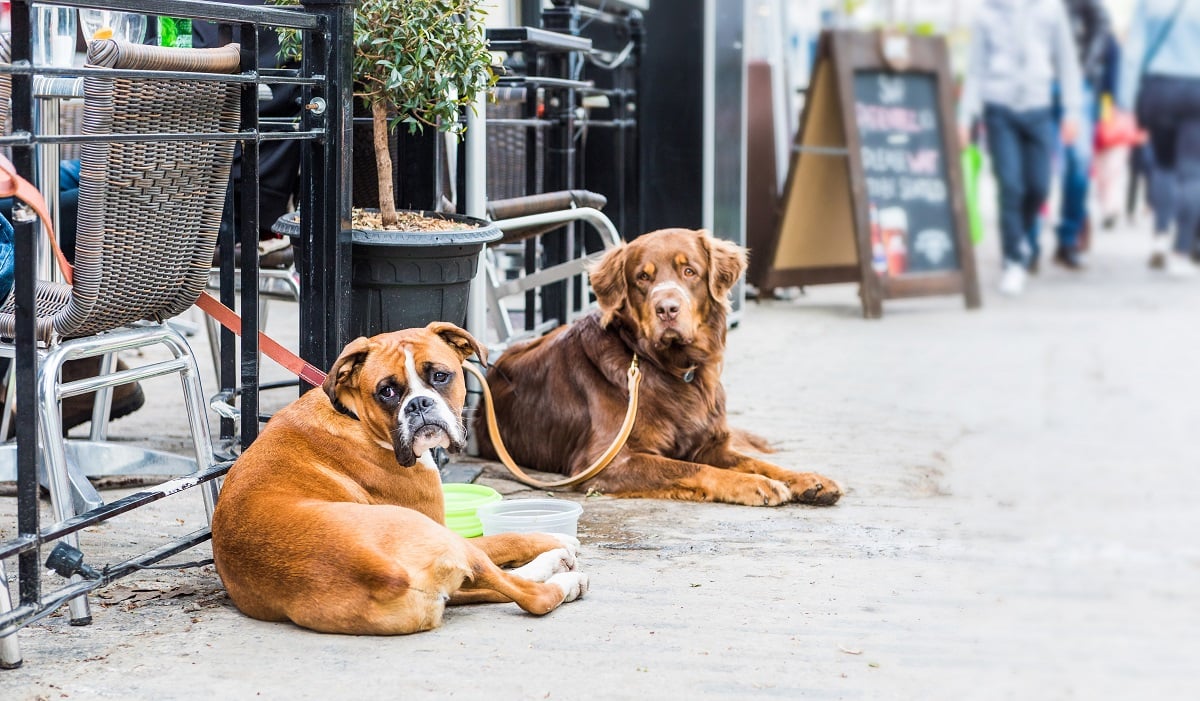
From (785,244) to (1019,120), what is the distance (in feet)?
5.93

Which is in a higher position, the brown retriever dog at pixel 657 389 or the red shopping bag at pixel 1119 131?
the red shopping bag at pixel 1119 131

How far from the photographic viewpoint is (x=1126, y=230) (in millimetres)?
1619

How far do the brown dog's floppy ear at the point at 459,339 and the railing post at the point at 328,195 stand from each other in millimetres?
553

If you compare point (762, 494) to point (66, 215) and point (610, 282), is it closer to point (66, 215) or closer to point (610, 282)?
point (610, 282)

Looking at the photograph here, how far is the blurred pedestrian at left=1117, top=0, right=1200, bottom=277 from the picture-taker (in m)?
1.18

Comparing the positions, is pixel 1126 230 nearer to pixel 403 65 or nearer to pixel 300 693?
pixel 300 693

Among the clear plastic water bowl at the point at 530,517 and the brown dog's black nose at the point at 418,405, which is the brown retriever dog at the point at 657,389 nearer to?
the clear plastic water bowl at the point at 530,517

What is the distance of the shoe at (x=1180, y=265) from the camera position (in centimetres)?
121

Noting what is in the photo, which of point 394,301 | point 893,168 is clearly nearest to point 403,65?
point 394,301

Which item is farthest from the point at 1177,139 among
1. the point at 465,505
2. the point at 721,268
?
the point at 721,268

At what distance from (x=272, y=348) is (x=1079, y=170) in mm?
2882

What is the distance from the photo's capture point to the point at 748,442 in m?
5.24

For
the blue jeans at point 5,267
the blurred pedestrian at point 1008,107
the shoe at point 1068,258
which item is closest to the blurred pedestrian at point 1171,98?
the shoe at point 1068,258

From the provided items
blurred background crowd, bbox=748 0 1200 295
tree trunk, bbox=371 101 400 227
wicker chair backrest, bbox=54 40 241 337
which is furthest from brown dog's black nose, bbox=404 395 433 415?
blurred background crowd, bbox=748 0 1200 295
